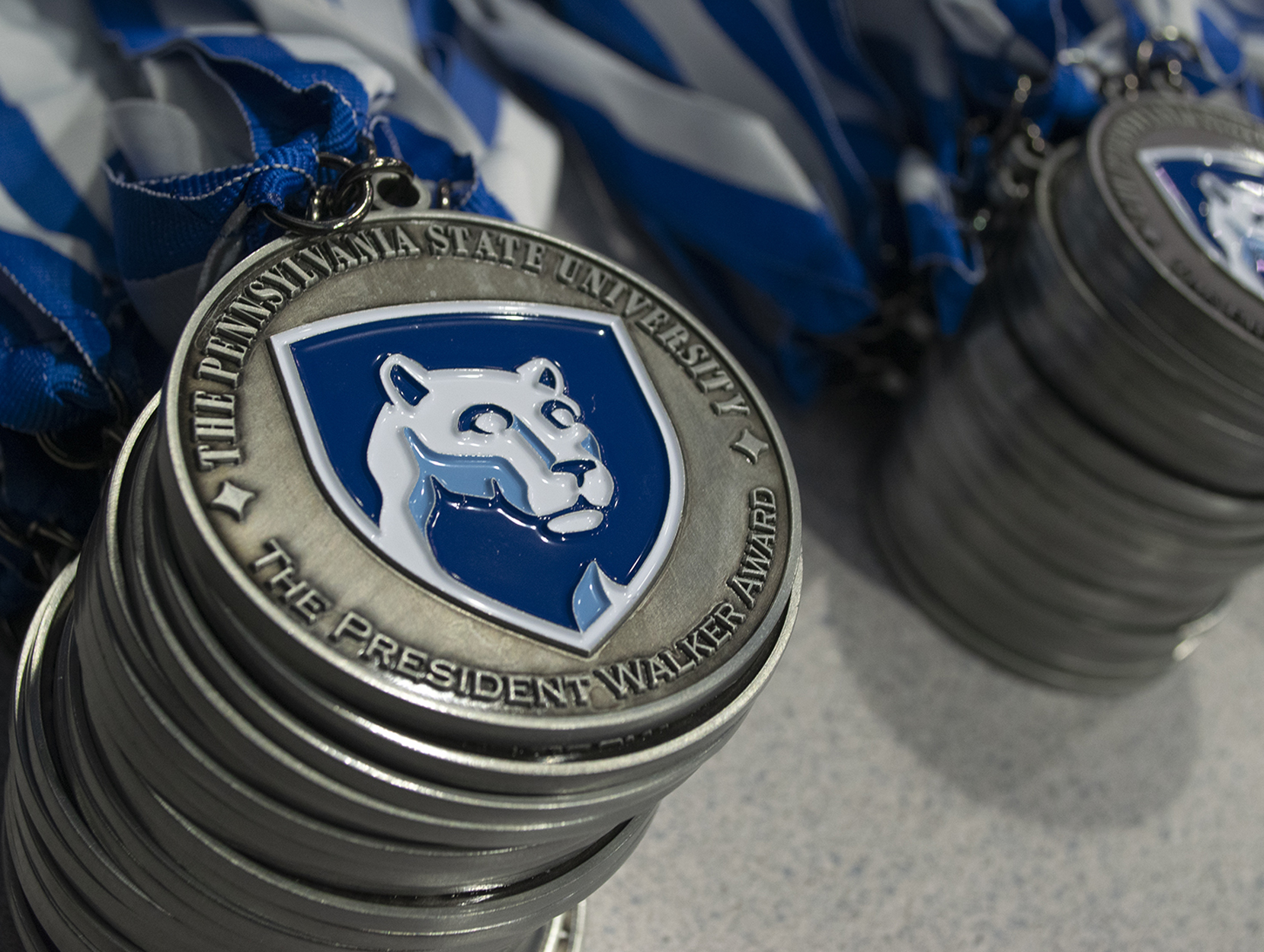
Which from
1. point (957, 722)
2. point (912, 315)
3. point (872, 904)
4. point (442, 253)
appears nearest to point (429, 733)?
point (442, 253)

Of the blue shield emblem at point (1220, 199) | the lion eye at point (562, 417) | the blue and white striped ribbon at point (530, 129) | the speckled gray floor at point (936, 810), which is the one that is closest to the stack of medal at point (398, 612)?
the lion eye at point (562, 417)

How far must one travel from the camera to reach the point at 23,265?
63 cm

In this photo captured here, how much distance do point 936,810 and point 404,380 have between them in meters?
0.57

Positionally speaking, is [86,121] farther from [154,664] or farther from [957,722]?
[957,722]

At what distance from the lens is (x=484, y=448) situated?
19.1 inches

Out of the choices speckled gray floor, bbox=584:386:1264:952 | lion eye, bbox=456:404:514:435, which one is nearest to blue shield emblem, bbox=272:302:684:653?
lion eye, bbox=456:404:514:435

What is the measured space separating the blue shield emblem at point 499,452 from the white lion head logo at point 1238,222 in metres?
0.50

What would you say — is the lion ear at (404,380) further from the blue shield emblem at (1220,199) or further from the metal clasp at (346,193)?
the blue shield emblem at (1220,199)

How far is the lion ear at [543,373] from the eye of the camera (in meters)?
0.51

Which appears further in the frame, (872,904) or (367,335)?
(872,904)

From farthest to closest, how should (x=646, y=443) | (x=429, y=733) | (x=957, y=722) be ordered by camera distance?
(x=957, y=722)
(x=646, y=443)
(x=429, y=733)

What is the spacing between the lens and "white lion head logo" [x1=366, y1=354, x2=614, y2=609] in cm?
46

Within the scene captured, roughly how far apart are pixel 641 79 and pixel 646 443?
623 mm

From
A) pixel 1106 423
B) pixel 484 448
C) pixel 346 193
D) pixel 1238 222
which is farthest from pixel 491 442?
pixel 1238 222
